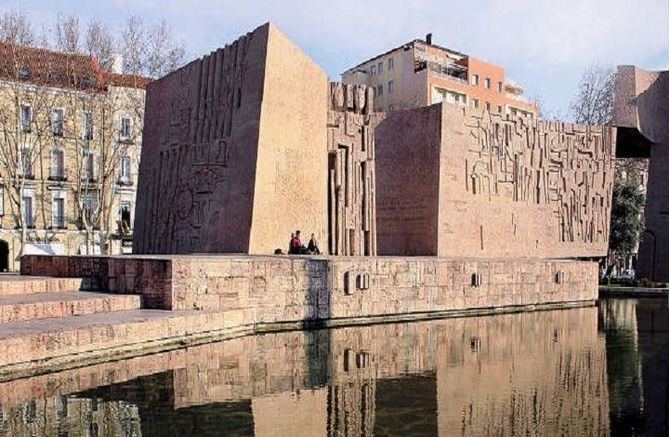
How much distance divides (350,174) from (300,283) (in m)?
6.10

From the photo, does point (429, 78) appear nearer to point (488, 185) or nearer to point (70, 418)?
point (488, 185)

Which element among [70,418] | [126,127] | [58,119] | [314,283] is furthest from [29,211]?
[70,418]

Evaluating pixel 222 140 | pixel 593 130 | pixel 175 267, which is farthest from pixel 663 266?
pixel 175 267

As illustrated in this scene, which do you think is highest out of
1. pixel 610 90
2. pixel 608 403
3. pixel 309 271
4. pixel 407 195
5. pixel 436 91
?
pixel 436 91

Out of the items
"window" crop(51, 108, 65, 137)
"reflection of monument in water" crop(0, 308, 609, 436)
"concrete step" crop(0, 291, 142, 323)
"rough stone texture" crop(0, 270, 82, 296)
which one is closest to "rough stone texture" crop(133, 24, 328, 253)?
"rough stone texture" crop(0, 270, 82, 296)

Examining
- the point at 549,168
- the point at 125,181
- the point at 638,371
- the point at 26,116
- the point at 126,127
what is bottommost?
the point at 638,371

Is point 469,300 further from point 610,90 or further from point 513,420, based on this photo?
point 610,90

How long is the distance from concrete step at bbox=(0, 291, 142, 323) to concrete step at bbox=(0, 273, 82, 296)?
0.70 feet

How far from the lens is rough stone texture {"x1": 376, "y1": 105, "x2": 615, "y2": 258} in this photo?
20.7m

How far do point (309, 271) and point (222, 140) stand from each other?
17.5 ft

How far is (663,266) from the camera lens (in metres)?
29.5

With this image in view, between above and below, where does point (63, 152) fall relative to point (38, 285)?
above

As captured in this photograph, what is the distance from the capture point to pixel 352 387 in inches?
309

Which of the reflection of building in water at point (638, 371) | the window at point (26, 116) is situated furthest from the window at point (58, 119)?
the reflection of building in water at point (638, 371)
